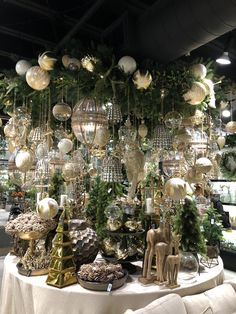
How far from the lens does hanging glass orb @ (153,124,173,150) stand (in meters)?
2.82

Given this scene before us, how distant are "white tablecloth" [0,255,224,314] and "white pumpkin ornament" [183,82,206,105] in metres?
1.46

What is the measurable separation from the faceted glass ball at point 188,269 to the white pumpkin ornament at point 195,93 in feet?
4.33

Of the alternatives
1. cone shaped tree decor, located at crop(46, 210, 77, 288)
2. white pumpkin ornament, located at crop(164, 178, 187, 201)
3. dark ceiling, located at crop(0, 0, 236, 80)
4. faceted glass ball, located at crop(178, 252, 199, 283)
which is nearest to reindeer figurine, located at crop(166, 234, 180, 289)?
faceted glass ball, located at crop(178, 252, 199, 283)

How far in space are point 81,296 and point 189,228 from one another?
1.26 metres

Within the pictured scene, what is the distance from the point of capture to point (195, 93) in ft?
8.68

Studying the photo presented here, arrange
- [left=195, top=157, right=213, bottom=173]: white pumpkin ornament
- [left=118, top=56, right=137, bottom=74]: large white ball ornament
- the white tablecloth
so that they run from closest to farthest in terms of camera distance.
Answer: the white tablecloth < [left=118, top=56, right=137, bottom=74]: large white ball ornament < [left=195, top=157, right=213, bottom=173]: white pumpkin ornament

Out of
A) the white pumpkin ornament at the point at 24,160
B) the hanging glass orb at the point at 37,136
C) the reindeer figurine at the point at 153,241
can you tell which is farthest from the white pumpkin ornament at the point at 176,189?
the hanging glass orb at the point at 37,136

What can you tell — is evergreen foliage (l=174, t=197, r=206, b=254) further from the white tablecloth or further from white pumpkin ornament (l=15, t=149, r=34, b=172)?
white pumpkin ornament (l=15, t=149, r=34, b=172)

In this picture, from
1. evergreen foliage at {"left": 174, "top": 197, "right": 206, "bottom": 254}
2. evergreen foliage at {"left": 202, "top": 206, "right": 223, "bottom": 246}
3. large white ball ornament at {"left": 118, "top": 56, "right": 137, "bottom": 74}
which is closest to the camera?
large white ball ornament at {"left": 118, "top": 56, "right": 137, "bottom": 74}

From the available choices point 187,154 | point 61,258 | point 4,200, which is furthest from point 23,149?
point 4,200

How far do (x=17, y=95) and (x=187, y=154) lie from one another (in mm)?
1893

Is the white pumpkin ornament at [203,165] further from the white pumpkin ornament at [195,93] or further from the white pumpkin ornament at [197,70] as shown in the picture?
the white pumpkin ornament at [197,70]

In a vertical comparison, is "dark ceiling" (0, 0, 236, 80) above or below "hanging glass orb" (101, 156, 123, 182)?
above

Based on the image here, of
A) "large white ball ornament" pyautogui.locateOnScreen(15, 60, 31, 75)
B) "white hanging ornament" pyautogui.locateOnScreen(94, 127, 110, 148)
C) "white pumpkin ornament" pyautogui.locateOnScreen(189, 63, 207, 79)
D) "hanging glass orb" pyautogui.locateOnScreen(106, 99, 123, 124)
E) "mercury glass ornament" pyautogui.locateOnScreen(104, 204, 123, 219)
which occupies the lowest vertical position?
"mercury glass ornament" pyautogui.locateOnScreen(104, 204, 123, 219)
